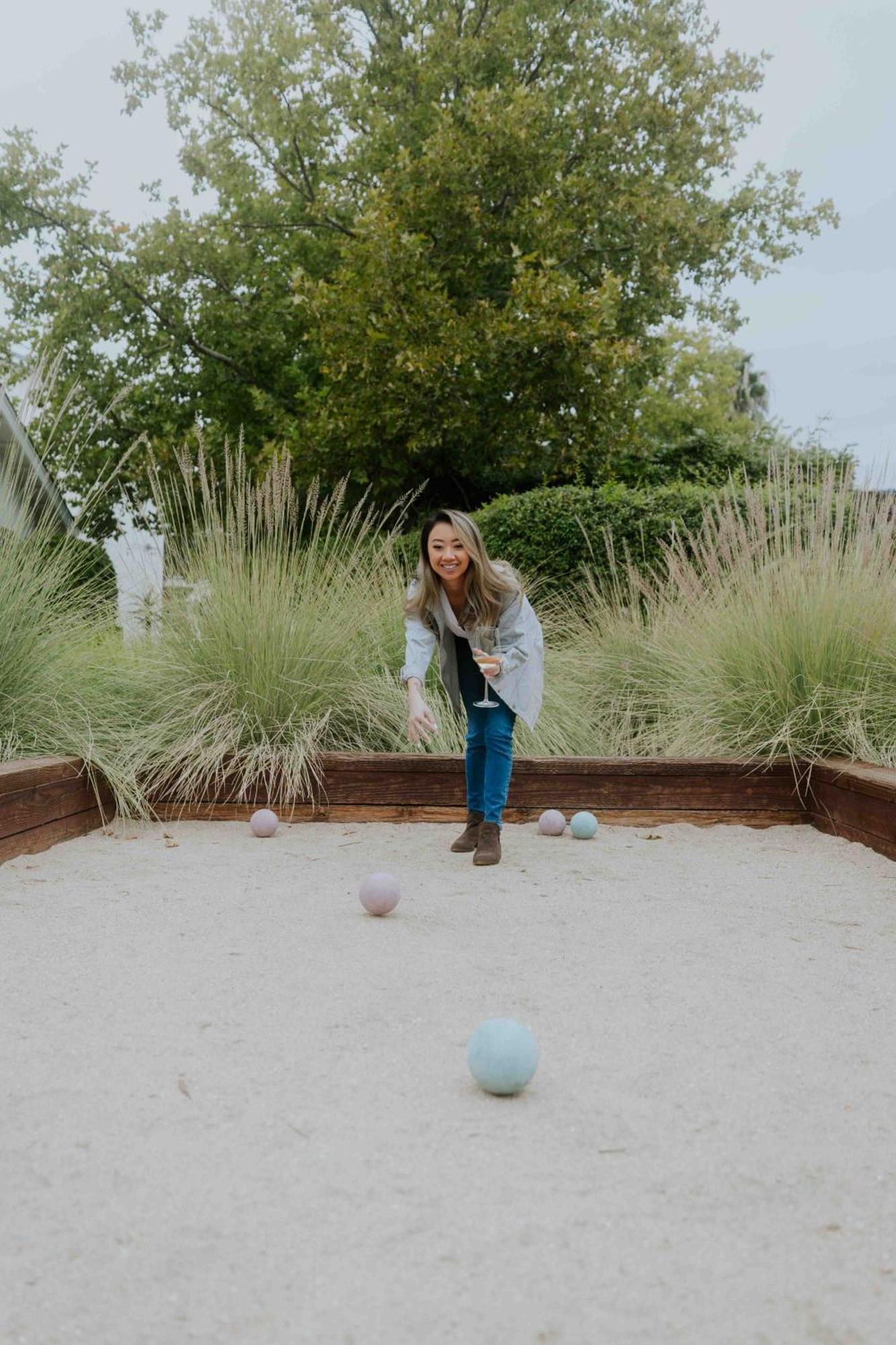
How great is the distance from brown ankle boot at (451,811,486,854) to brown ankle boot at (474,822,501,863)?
114 mm

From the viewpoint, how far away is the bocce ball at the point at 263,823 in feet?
15.8

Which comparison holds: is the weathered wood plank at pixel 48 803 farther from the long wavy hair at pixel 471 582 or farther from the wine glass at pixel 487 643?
the wine glass at pixel 487 643

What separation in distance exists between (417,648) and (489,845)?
2.72 feet

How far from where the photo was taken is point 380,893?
340 cm

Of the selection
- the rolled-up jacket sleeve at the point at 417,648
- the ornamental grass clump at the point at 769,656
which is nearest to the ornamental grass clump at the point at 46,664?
the rolled-up jacket sleeve at the point at 417,648

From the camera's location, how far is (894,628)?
17.1ft

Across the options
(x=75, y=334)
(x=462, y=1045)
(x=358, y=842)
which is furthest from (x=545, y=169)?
(x=462, y=1045)

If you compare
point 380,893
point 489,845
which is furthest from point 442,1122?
point 489,845

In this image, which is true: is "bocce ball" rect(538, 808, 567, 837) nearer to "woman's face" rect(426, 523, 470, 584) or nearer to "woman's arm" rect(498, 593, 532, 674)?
"woman's arm" rect(498, 593, 532, 674)

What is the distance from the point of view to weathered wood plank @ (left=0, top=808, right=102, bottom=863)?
4.34 metres

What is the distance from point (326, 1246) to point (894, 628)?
4.40 m

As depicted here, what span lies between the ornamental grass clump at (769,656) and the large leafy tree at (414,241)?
660cm

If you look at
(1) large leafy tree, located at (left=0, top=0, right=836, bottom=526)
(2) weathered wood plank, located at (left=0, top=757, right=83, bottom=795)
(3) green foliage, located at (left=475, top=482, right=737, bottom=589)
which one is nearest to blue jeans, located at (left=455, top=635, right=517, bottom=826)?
(2) weathered wood plank, located at (left=0, top=757, right=83, bottom=795)

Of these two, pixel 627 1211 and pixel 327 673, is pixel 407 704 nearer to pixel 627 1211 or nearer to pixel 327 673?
pixel 327 673
